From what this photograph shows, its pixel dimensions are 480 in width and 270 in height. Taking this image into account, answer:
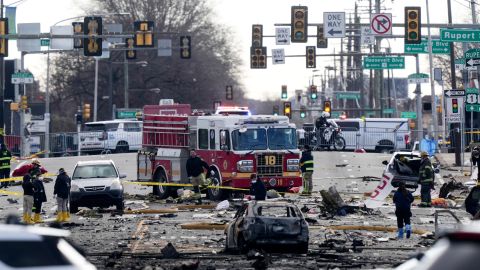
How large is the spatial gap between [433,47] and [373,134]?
18585 mm

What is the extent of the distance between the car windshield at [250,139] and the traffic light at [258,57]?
19.2 meters

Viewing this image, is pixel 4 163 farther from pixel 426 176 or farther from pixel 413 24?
pixel 426 176

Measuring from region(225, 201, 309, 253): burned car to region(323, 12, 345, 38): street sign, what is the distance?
25234mm

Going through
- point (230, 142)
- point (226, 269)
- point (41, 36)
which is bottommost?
point (226, 269)

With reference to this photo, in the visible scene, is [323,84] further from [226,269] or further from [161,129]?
[226,269]

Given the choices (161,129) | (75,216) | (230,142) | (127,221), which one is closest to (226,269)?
(127,221)

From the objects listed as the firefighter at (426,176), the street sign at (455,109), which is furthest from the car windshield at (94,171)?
the street sign at (455,109)

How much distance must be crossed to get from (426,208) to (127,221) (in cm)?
931

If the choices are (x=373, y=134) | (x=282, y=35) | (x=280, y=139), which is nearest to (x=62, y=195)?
(x=280, y=139)

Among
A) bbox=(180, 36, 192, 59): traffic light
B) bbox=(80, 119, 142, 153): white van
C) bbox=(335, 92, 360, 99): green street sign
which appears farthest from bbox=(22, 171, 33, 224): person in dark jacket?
bbox=(335, 92, 360, 99): green street sign

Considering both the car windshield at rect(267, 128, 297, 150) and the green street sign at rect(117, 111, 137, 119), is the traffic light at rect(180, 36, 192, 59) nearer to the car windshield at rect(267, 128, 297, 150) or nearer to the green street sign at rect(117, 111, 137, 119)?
the car windshield at rect(267, 128, 297, 150)

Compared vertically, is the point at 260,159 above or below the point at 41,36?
below

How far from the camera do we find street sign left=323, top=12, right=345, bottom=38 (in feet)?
160

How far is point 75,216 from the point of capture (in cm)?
3572
